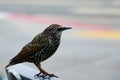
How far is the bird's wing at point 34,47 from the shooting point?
6.73 feet

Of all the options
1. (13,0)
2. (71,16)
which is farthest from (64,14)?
(13,0)

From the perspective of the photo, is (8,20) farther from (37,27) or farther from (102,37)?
(102,37)

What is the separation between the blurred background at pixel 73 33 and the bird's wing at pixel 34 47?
3.80 meters

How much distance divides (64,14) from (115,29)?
3.03 meters

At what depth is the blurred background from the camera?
9.05 meters

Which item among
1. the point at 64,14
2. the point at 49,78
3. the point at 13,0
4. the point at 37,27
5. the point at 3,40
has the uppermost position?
the point at 13,0

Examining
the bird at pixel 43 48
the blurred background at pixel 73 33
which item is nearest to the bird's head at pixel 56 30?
the bird at pixel 43 48

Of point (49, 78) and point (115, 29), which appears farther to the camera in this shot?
point (115, 29)

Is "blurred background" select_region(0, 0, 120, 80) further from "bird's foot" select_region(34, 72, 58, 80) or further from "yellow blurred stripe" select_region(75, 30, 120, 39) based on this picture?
"bird's foot" select_region(34, 72, 58, 80)

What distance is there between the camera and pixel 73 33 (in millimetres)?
12672

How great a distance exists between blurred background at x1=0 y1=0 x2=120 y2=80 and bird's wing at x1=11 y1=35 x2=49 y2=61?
3.80 m

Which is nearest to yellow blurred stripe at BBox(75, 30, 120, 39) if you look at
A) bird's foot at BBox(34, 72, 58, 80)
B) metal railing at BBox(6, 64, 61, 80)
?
metal railing at BBox(6, 64, 61, 80)

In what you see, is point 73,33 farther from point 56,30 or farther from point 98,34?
point 56,30

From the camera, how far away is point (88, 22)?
48.2ft
